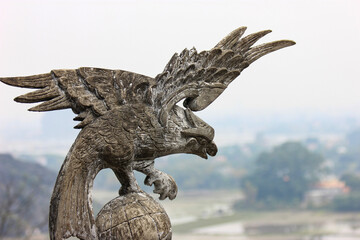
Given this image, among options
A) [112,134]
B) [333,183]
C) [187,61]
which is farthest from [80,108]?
[333,183]

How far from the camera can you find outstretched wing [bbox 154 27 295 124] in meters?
3.00

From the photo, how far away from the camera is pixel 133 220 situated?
9.34 feet

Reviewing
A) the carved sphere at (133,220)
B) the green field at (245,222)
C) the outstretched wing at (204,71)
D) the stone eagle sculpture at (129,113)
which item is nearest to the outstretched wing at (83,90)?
the stone eagle sculpture at (129,113)

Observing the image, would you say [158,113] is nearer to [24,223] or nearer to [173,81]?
[173,81]

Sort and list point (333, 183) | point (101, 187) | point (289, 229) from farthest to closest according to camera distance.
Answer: point (333, 183)
point (289, 229)
point (101, 187)

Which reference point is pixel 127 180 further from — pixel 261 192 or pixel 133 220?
pixel 261 192

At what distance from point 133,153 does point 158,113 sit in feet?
0.84

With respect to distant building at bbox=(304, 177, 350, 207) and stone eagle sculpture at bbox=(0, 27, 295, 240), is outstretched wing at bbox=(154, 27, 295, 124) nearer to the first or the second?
stone eagle sculpture at bbox=(0, 27, 295, 240)

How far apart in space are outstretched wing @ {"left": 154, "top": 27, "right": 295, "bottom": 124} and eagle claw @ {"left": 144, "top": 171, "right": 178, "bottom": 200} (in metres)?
0.36

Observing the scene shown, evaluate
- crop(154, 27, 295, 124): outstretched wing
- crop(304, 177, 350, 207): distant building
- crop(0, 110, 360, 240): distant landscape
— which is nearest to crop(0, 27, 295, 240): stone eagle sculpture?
crop(154, 27, 295, 124): outstretched wing

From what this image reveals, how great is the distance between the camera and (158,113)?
298 cm

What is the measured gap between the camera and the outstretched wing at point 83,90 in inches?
110

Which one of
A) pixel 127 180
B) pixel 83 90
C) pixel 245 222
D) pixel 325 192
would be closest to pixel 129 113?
pixel 83 90

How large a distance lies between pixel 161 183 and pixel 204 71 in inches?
26.7
